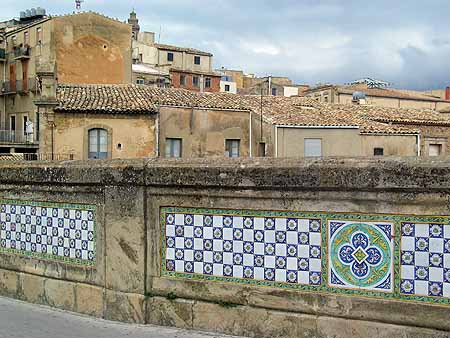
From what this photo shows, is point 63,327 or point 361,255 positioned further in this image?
point 63,327

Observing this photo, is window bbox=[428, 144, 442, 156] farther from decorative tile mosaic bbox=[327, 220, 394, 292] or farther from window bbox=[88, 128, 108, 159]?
decorative tile mosaic bbox=[327, 220, 394, 292]

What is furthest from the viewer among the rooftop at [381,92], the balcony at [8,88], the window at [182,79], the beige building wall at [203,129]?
the window at [182,79]

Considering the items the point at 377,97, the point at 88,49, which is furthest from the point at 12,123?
the point at 377,97

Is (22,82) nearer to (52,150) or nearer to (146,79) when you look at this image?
(146,79)

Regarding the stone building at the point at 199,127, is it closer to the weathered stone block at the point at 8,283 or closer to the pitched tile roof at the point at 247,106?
the pitched tile roof at the point at 247,106

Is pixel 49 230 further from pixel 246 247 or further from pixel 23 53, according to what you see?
pixel 23 53

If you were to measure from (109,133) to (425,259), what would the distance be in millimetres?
25767

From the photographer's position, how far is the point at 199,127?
102 feet

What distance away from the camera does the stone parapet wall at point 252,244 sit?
4.16 metres

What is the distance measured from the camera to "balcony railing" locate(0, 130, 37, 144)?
44031 millimetres

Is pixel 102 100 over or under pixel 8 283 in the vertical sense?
over

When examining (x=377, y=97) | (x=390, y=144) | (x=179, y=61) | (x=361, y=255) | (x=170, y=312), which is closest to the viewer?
(x=361, y=255)

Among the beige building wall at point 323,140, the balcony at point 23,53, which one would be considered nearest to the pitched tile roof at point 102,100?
the beige building wall at point 323,140

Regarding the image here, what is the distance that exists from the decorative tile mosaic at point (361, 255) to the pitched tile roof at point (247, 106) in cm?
2478
